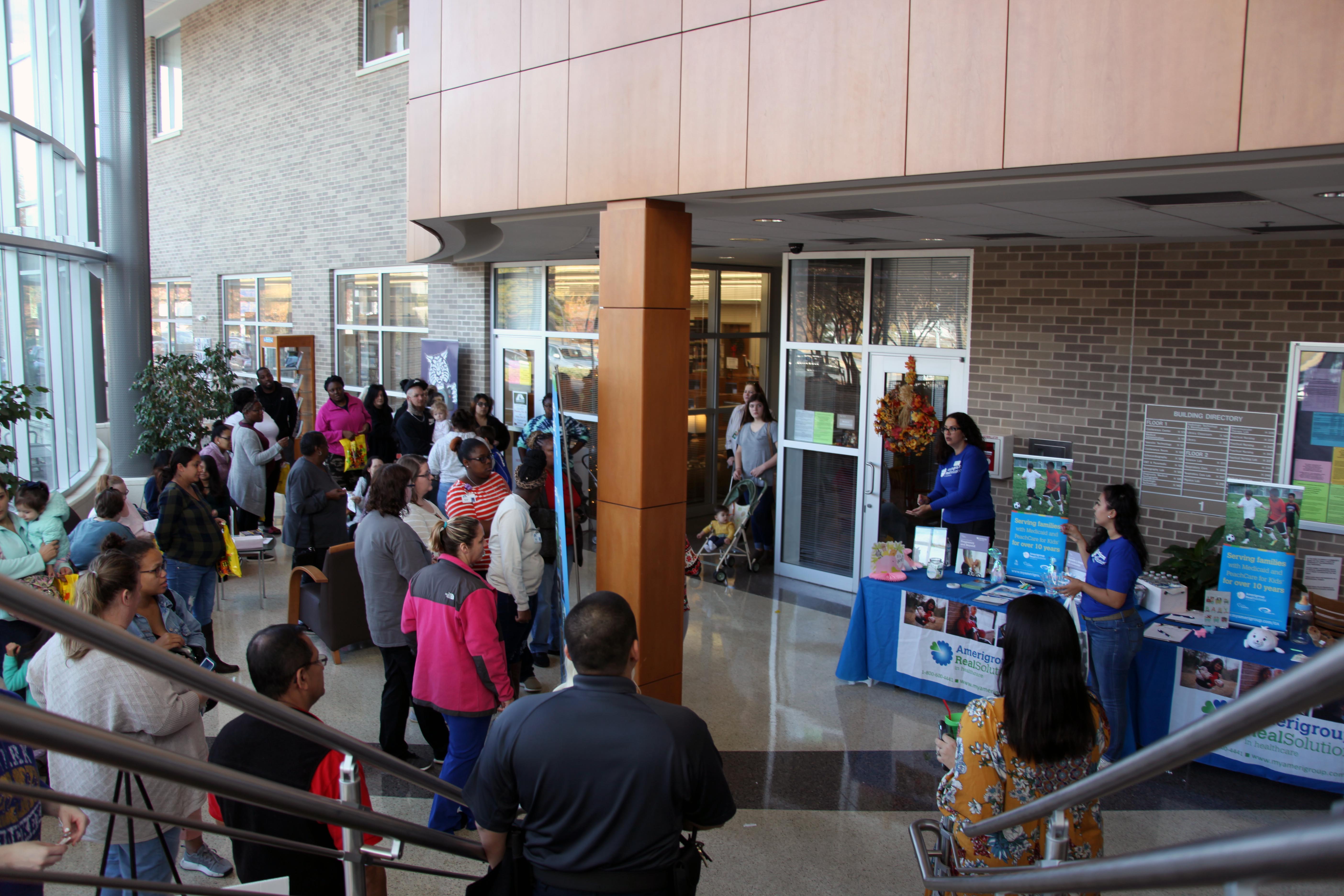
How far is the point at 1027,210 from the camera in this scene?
4996mm

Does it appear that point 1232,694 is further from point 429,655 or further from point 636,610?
point 429,655

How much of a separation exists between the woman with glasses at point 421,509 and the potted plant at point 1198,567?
4.90 metres

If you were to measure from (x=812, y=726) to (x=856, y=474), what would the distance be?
3262 mm

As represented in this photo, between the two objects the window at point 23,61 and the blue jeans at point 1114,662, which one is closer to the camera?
the blue jeans at point 1114,662

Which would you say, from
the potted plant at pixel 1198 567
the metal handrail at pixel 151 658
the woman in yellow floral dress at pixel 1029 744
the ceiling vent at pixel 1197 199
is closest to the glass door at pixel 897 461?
the potted plant at pixel 1198 567

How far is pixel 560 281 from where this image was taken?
11.4 meters

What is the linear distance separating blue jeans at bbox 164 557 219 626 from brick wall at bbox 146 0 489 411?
6.15m

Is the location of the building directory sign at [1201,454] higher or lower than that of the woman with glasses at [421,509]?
higher

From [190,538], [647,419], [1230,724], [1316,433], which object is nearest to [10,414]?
[190,538]

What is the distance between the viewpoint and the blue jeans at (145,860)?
3.25 metres

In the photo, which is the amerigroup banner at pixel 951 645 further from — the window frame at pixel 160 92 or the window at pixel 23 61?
the window frame at pixel 160 92

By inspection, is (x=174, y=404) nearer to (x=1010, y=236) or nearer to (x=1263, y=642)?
(x=1010, y=236)

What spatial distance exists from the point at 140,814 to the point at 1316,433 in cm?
705

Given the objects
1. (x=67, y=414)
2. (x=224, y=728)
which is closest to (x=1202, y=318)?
(x=224, y=728)
